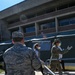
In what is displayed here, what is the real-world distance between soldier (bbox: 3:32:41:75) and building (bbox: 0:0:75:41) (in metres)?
34.2

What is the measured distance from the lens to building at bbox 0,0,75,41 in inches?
1779

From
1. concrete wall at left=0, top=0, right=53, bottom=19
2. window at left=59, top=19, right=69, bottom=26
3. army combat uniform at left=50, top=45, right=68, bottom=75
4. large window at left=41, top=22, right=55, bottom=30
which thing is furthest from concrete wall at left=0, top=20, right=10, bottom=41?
army combat uniform at left=50, top=45, right=68, bottom=75

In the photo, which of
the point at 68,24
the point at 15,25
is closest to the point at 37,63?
the point at 68,24

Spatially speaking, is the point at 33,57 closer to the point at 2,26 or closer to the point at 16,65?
the point at 16,65

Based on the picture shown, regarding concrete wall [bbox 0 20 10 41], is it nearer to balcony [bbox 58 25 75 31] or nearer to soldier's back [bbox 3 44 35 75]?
balcony [bbox 58 25 75 31]

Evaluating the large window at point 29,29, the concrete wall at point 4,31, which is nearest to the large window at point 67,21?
the large window at point 29,29

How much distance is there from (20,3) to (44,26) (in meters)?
8.99

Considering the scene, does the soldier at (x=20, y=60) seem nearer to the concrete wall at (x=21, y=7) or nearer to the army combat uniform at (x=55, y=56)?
the army combat uniform at (x=55, y=56)

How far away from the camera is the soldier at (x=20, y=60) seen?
13.7 feet

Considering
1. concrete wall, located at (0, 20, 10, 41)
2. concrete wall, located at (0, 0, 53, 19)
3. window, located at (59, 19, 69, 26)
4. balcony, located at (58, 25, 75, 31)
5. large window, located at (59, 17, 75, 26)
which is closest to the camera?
balcony, located at (58, 25, 75, 31)

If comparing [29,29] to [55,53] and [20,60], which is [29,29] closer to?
[55,53]

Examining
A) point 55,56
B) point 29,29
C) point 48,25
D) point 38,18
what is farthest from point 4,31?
point 55,56

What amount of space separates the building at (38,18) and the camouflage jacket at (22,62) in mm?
34183

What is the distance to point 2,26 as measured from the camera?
64438 mm
